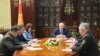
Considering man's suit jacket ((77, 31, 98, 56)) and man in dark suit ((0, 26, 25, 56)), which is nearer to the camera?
man's suit jacket ((77, 31, 98, 56))

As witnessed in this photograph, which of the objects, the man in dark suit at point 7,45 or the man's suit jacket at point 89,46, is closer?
the man's suit jacket at point 89,46

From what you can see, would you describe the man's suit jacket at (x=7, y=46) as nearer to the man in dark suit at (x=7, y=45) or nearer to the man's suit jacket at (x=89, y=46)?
the man in dark suit at (x=7, y=45)

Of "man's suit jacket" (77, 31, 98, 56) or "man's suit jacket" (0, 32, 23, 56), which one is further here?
"man's suit jacket" (0, 32, 23, 56)

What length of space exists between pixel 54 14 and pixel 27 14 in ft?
3.94

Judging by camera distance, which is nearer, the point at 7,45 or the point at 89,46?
the point at 89,46

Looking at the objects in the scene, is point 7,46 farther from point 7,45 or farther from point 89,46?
point 89,46

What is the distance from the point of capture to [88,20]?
1173cm

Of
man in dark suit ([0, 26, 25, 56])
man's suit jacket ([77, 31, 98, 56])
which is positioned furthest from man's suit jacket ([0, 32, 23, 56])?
man's suit jacket ([77, 31, 98, 56])

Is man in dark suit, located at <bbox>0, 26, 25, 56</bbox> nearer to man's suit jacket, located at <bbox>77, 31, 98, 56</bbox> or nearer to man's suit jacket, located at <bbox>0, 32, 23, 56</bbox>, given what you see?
man's suit jacket, located at <bbox>0, 32, 23, 56</bbox>

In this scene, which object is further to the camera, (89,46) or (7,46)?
(7,46)

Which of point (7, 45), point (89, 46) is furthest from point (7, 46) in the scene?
point (89, 46)

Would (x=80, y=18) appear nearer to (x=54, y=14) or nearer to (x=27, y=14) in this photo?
(x=54, y=14)

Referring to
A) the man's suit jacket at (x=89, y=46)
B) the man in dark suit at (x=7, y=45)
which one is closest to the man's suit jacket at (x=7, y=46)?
the man in dark suit at (x=7, y=45)

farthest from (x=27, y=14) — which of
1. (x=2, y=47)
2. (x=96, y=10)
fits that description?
(x=2, y=47)
